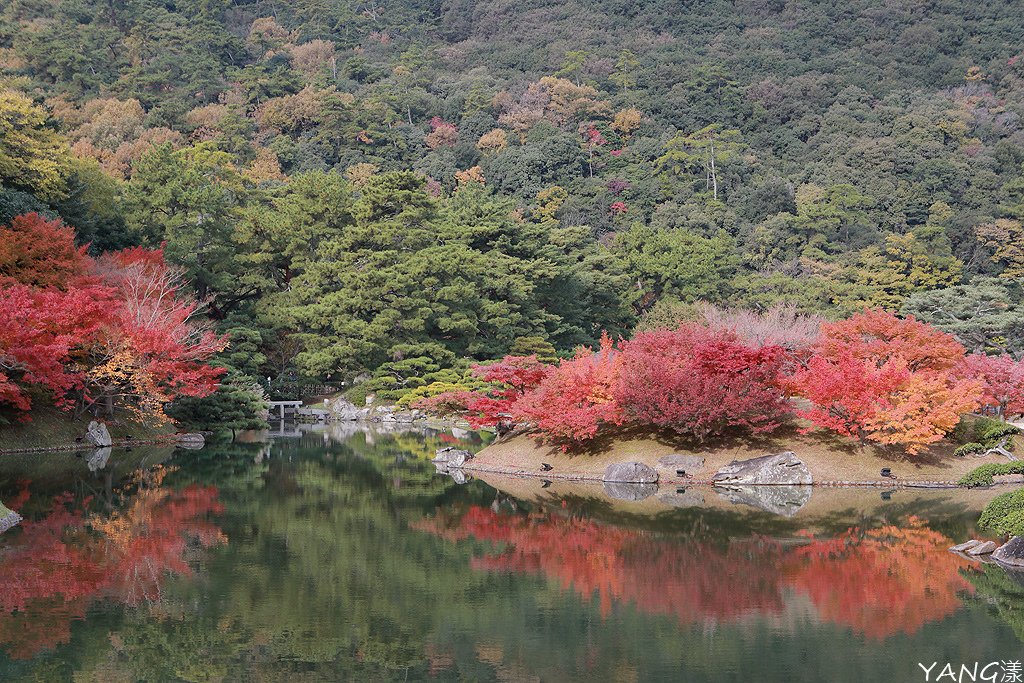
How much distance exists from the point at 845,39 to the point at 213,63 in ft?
165

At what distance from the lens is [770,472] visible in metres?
20.0

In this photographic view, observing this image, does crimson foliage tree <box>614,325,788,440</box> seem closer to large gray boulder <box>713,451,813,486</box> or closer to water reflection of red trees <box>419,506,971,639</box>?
large gray boulder <box>713,451,813,486</box>

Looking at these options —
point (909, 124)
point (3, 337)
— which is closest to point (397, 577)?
point (3, 337)

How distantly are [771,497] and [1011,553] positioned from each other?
242 inches

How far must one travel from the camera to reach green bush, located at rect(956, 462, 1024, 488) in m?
19.2

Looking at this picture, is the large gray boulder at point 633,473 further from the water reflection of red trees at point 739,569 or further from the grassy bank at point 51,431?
the grassy bank at point 51,431

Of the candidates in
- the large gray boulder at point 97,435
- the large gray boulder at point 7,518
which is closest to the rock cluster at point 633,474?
the large gray boulder at point 7,518

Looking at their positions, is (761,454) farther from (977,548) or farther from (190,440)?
(190,440)

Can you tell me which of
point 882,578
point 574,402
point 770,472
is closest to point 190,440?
point 574,402

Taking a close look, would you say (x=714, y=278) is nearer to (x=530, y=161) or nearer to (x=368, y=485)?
(x=530, y=161)

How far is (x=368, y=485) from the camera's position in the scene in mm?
20453

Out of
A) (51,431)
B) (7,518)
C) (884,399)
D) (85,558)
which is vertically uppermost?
(85,558)

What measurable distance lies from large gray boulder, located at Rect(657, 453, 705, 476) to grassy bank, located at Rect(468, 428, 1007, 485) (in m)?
0.06

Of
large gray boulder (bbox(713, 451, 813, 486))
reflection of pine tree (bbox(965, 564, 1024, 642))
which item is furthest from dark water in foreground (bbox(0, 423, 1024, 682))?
large gray boulder (bbox(713, 451, 813, 486))
